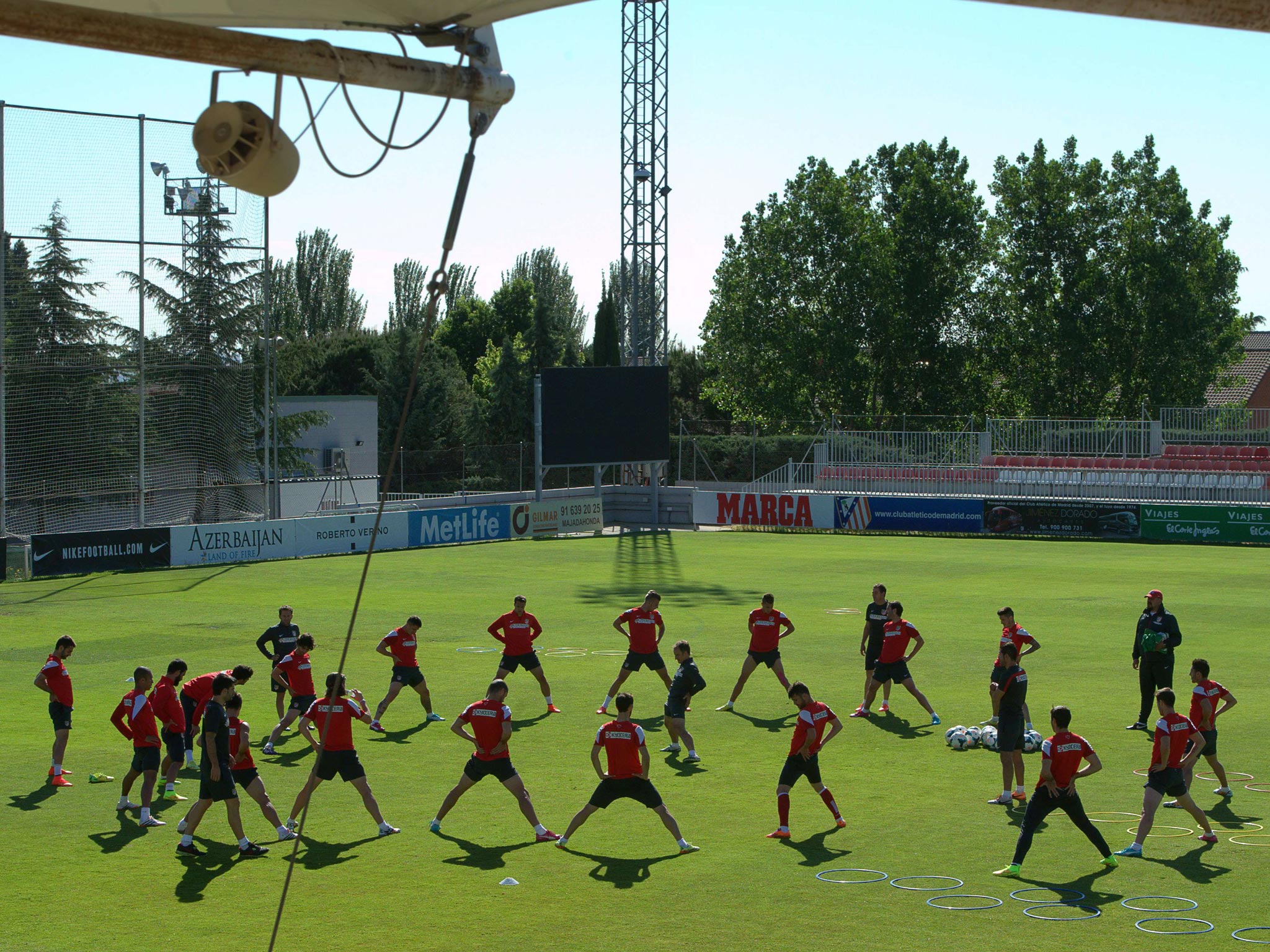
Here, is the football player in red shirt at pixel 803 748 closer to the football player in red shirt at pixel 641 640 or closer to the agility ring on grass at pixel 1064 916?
the agility ring on grass at pixel 1064 916

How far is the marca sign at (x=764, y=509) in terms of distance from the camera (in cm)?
5266

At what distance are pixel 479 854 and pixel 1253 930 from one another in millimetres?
6729

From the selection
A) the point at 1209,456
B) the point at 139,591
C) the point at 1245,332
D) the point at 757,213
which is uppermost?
the point at 757,213

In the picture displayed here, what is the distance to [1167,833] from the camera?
→ 12.9 m

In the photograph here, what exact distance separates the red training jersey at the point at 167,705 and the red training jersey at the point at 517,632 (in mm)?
5537

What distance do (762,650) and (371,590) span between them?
17293 mm

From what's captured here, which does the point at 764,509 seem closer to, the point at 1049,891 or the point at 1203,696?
the point at 1203,696

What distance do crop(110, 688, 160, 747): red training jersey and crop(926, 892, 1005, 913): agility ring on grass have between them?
8.01 metres

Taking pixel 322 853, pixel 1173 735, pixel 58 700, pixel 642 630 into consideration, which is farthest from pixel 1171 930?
pixel 58 700

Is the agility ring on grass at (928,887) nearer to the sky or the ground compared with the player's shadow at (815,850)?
nearer to the sky

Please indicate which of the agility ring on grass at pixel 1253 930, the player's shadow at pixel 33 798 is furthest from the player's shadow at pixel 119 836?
the agility ring on grass at pixel 1253 930

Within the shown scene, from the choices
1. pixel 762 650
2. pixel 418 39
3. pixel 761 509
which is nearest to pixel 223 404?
pixel 761 509

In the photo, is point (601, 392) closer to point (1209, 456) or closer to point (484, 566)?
point (484, 566)

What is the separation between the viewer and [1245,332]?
76.4 metres
